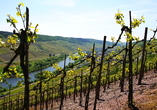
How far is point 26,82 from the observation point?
682 cm

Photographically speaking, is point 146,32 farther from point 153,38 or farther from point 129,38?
point 129,38

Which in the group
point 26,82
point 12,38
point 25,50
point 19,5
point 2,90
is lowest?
point 2,90

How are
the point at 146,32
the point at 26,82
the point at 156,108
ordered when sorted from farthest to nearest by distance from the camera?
the point at 146,32 < the point at 156,108 < the point at 26,82

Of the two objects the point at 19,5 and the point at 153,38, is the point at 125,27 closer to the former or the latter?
the point at 19,5

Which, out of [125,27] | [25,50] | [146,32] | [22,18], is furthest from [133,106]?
[22,18]

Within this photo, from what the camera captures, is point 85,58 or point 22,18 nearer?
point 22,18

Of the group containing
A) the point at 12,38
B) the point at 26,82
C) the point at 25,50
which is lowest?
the point at 26,82

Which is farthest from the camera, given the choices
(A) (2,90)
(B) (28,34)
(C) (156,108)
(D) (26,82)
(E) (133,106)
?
(A) (2,90)

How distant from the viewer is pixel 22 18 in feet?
21.1

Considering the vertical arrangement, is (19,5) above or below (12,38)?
above

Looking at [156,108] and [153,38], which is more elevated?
[153,38]

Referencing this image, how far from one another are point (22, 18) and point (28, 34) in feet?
2.66

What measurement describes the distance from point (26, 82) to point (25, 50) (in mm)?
1517

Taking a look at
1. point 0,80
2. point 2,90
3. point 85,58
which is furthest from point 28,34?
point 2,90
